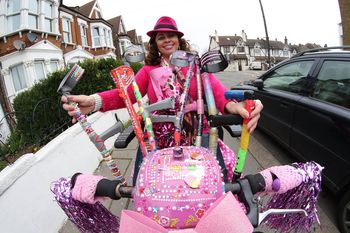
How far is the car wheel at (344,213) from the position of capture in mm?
2248

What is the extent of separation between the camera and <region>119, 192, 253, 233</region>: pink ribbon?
776 mm

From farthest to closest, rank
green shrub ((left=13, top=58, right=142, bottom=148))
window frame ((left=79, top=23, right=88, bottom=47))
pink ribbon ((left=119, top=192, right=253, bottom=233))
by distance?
window frame ((left=79, top=23, right=88, bottom=47)) → green shrub ((left=13, top=58, right=142, bottom=148)) → pink ribbon ((left=119, top=192, right=253, bottom=233))

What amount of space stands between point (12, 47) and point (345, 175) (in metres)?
14.0

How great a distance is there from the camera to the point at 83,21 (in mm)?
20172

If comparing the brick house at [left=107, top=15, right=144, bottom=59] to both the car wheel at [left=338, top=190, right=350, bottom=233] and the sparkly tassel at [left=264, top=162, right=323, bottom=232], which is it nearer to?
the car wheel at [left=338, top=190, right=350, bottom=233]

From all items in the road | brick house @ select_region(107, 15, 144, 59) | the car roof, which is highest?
brick house @ select_region(107, 15, 144, 59)

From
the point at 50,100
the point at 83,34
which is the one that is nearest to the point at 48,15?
the point at 83,34

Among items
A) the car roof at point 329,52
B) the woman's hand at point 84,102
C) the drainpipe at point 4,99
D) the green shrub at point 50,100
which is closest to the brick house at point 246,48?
the drainpipe at point 4,99

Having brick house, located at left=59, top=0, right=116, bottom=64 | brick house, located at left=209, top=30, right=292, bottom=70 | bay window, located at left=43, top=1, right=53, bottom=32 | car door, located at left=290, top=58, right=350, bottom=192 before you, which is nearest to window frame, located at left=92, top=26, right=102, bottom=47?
brick house, located at left=59, top=0, right=116, bottom=64

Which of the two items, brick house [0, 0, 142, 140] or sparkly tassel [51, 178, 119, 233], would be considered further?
brick house [0, 0, 142, 140]

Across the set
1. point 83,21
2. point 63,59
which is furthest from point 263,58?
point 63,59

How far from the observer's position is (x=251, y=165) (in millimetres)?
3787

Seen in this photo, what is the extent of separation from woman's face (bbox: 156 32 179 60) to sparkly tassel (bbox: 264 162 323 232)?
112cm

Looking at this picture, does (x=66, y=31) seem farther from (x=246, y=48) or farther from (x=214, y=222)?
(x=246, y=48)
